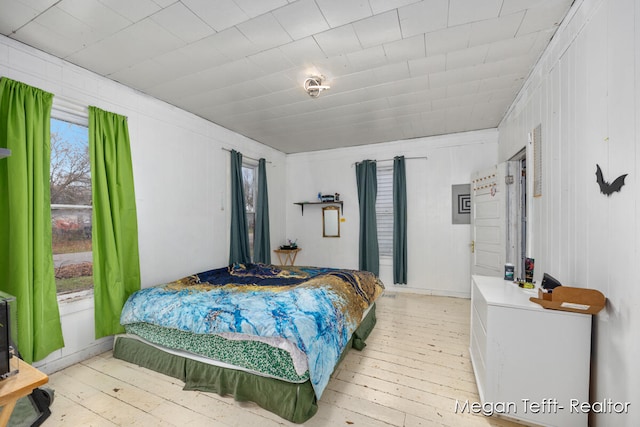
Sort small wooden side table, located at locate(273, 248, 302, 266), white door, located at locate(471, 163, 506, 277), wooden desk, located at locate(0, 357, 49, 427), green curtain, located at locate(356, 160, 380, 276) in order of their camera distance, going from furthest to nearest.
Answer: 1. small wooden side table, located at locate(273, 248, 302, 266)
2. green curtain, located at locate(356, 160, 380, 276)
3. white door, located at locate(471, 163, 506, 277)
4. wooden desk, located at locate(0, 357, 49, 427)

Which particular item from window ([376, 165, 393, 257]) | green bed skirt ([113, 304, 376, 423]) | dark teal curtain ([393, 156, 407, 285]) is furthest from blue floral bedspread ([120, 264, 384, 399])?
window ([376, 165, 393, 257])

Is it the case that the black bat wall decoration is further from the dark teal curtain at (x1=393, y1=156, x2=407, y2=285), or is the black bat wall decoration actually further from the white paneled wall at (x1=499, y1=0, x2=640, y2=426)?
the dark teal curtain at (x1=393, y1=156, x2=407, y2=285)

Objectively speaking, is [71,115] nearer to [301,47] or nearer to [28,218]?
[28,218]

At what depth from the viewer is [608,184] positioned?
1.40 m

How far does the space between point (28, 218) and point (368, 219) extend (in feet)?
13.7

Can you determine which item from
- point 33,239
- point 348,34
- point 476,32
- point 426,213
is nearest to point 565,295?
point 476,32

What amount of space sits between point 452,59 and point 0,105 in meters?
3.57

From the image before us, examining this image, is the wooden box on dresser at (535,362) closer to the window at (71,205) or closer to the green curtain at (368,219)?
the green curtain at (368,219)

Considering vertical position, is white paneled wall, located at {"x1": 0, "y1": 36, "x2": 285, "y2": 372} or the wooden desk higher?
white paneled wall, located at {"x1": 0, "y1": 36, "x2": 285, "y2": 372}

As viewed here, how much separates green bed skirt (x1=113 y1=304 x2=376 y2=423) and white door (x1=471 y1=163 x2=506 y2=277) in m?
2.17

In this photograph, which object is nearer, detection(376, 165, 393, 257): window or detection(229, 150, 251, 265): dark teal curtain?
detection(229, 150, 251, 265): dark teal curtain

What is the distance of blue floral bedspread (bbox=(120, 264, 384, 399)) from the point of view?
1771 mm

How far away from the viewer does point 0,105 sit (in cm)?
197

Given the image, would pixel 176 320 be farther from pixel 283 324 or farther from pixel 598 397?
pixel 598 397
